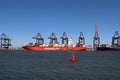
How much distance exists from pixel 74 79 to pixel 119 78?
686cm

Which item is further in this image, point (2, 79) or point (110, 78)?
point (110, 78)

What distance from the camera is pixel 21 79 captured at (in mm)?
36469

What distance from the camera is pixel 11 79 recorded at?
36.4 m

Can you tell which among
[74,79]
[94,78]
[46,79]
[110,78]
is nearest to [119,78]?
[110,78]

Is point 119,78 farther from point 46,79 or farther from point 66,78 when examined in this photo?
point 46,79

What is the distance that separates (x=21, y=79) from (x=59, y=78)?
5497mm

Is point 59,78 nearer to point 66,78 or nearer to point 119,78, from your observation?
point 66,78

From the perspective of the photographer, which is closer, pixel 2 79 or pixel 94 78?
pixel 2 79

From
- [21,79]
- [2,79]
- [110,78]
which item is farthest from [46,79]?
[110,78]

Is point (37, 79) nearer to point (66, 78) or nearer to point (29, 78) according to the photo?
point (29, 78)

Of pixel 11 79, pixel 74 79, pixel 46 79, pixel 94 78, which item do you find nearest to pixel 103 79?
pixel 94 78

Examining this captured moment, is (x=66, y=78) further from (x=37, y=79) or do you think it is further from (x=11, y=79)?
(x=11, y=79)

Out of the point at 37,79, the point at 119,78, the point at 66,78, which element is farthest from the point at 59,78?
the point at 119,78

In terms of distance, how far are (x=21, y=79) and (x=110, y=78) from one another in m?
13.0
